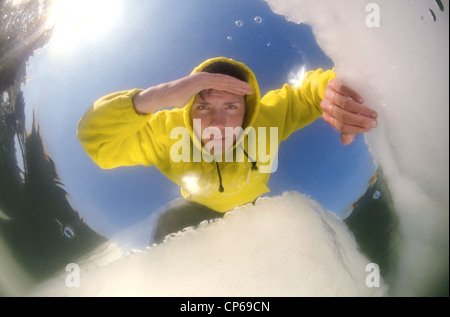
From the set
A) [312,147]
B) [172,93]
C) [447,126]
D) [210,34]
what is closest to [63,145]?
[172,93]

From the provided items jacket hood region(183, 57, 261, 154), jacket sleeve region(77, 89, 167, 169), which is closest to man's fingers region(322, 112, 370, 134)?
jacket hood region(183, 57, 261, 154)

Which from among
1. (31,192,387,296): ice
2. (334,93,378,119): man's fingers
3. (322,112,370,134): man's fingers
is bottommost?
(31,192,387,296): ice

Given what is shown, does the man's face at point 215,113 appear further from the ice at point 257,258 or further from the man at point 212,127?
the ice at point 257,258

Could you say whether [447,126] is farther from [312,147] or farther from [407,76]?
[312,147]

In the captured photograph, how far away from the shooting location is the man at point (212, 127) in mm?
753

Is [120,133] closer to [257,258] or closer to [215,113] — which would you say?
[215,113]

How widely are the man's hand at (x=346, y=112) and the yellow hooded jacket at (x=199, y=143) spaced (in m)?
0.02

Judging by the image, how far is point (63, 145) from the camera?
32.7 inches

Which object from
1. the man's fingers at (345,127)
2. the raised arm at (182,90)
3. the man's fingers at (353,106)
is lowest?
the man's fingers at (345,127)

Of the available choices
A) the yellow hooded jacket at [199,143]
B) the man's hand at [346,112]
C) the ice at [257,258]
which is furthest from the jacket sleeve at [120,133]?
the man's hand at [346,112]

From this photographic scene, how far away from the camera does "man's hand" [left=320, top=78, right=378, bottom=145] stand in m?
0.78

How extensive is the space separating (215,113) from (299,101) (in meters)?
0.19

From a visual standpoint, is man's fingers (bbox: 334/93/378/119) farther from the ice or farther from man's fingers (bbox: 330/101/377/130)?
the ice

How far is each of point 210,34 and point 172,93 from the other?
147 millimetres
